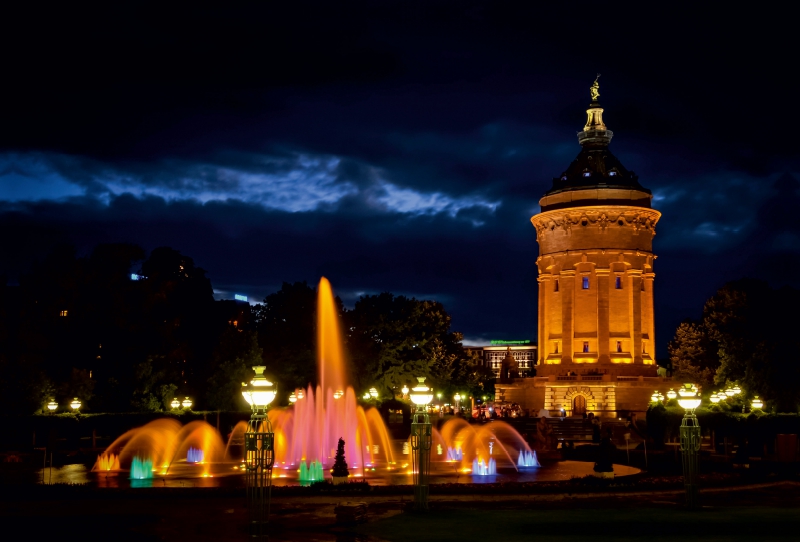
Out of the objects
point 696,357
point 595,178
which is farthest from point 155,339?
point 696,357

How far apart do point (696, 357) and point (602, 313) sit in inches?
431

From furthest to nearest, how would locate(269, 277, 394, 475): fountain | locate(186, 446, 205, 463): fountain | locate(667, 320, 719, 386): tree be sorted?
locate(667, 320, 719, 386): tree, locate(186, 446, 205, 463): fountain, locate(269, 277, 394, 475): fountain

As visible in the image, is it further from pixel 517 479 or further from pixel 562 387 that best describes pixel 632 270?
pixel 517 479

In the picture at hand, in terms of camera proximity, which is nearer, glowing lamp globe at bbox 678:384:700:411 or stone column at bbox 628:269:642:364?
glowing lamp globe at bbox 678:384:700:411

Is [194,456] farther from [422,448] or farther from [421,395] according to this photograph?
[421,395]

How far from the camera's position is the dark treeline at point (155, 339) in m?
54.4

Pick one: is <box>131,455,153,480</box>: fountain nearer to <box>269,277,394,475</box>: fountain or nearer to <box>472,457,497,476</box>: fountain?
<box>269,277,394,475</box>: fountain

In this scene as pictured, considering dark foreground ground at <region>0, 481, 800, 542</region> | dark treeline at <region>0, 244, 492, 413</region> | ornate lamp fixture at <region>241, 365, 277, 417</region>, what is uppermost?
dark treeline at <region>0, 244, 492, 413</region>

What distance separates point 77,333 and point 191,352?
43.7 ft

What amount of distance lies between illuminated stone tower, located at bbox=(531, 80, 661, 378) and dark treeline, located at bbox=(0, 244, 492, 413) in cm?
1204

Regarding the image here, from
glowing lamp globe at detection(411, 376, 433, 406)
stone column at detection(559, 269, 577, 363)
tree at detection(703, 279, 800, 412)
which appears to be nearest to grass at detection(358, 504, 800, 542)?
glowing lamp globe at detection(411, 376, 433, 406)

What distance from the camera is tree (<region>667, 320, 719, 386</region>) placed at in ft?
273

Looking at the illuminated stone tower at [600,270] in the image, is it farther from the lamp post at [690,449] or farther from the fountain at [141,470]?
the lamp post at [690,449]

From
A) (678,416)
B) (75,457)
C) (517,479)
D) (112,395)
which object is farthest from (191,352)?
(517,479)
